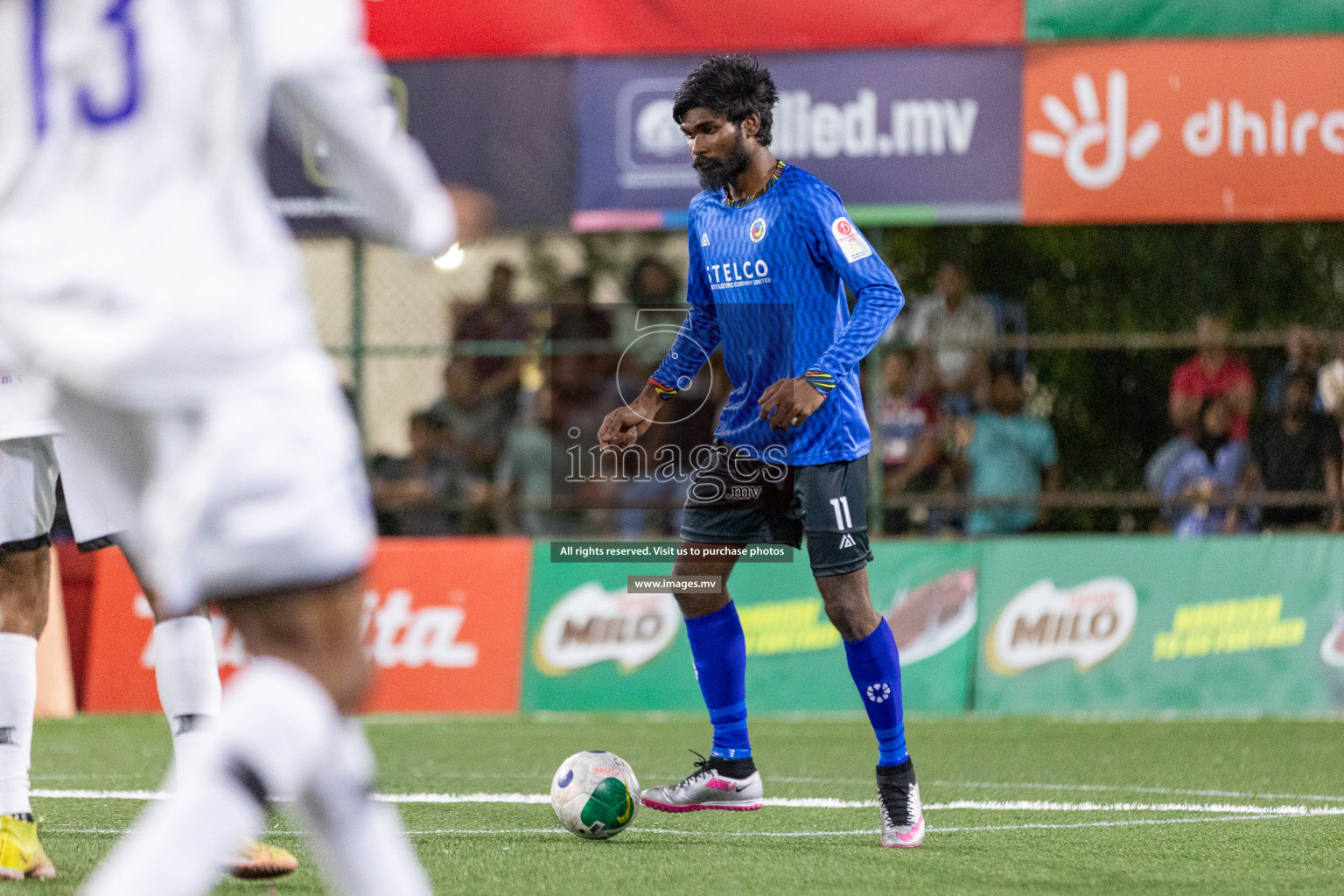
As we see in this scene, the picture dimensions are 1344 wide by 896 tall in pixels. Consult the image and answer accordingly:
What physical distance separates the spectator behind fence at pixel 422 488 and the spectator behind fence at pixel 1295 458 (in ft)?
15.9

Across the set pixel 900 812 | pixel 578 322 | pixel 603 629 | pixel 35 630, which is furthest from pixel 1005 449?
pixel 35 630

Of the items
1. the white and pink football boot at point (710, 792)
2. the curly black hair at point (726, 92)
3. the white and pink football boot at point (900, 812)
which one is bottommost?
the white and pink football boot at point (710, 792)

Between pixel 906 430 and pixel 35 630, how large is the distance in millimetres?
7305

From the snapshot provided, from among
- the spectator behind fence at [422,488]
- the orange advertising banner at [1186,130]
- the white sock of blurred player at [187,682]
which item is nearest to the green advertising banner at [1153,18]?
the orange advertising banner at [1186,130]

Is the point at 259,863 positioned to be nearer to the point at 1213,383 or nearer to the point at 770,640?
the point at 770,640

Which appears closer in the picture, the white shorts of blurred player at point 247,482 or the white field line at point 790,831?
the white shorts of blurred player at point 247,482

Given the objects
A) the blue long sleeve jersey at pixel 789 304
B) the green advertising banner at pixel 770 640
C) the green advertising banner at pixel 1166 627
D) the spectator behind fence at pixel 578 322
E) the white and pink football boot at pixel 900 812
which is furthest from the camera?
the spectator behind fence at pixel 578 322

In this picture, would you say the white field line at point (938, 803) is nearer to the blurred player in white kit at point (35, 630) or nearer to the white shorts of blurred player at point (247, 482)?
the blurred player in white kit at point (35, 630)

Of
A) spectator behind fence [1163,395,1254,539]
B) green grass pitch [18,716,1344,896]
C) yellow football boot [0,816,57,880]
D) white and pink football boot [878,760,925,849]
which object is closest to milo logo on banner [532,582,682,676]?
green grass pitch [18,716,1344,896]

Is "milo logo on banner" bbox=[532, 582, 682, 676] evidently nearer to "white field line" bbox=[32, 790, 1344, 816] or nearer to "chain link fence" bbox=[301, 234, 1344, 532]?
"chain link fence" bbox=[301, 234, 1344, 532]

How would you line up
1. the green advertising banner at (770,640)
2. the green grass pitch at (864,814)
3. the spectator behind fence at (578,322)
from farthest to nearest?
the spectator behind fence at (578,322) < the green advertising banner at (770,640) < the green grass pitch at (864,814)

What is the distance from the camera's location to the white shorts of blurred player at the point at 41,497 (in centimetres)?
456

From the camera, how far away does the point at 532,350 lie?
38.8 feet

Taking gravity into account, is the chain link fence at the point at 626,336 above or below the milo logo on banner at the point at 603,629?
above
